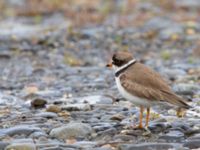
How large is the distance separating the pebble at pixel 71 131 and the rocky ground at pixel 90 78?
1 cm

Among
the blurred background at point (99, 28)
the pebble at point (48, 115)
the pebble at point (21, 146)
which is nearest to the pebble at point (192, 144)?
the pebble at point (21, 146)

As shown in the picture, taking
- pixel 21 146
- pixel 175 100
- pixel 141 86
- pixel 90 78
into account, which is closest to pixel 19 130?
pixel 21 146

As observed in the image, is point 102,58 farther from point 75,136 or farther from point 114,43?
point 75,136

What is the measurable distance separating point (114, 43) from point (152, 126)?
7.72m

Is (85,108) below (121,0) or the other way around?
below

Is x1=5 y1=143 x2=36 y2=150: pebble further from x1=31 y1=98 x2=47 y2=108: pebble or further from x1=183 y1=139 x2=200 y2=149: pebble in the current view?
x1=31 y1=98 x2=47 y2=108: pebble

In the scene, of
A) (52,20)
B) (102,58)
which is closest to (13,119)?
(102,58)

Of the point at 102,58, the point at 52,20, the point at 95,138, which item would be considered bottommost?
the point at 95,138

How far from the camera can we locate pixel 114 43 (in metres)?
15.6

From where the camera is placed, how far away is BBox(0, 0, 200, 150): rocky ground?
24.7ft

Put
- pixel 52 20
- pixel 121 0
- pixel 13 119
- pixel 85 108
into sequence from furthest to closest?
1. pixel 121 0
2. pixel 52 20
3. pixel 85 108
4. pixel 13 119

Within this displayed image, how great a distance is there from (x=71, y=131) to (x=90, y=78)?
458 centimetres

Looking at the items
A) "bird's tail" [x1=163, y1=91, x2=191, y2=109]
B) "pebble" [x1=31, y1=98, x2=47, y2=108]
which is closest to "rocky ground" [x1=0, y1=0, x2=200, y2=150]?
"pebble" [x1=31, y1=98, x2=47, y2=108]

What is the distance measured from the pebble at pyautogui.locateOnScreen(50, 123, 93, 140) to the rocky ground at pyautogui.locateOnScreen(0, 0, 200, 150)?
11mm
